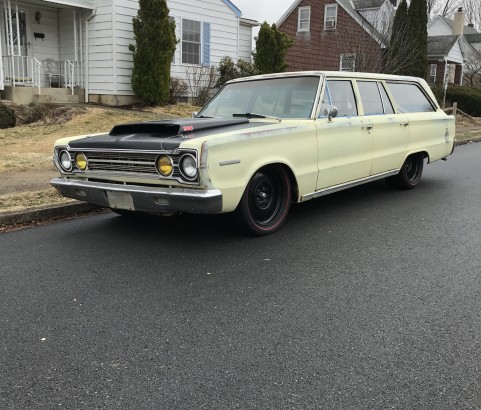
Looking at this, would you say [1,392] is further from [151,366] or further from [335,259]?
[335,259]

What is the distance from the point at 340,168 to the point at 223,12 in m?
14.6

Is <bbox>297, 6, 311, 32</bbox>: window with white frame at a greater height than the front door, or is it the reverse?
<bbox>297, 6, 311, 32</bbox>: window with white frame

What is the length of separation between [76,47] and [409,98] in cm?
1212

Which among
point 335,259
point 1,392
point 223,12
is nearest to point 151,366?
point 1,392

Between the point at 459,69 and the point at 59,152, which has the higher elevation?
the point at 459,69

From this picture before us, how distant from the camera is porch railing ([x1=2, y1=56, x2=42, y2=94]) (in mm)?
15336

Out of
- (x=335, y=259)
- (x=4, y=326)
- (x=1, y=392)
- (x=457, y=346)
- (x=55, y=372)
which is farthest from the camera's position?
(x=335, y=259)

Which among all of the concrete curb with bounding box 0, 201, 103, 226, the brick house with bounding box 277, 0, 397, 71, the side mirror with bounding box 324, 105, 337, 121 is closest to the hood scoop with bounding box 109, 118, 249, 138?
the side mirror with bounding box 324, 105, 337, 121

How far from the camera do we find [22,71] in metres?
15.6

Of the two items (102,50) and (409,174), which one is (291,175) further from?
(102,50)

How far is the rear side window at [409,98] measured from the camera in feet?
23.8

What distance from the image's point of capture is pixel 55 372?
2.76 m

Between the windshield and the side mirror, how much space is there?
18 cm

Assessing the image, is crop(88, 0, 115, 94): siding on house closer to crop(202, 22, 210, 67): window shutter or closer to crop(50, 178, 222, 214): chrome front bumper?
crop(202, 22, 210, 67): window shutter
